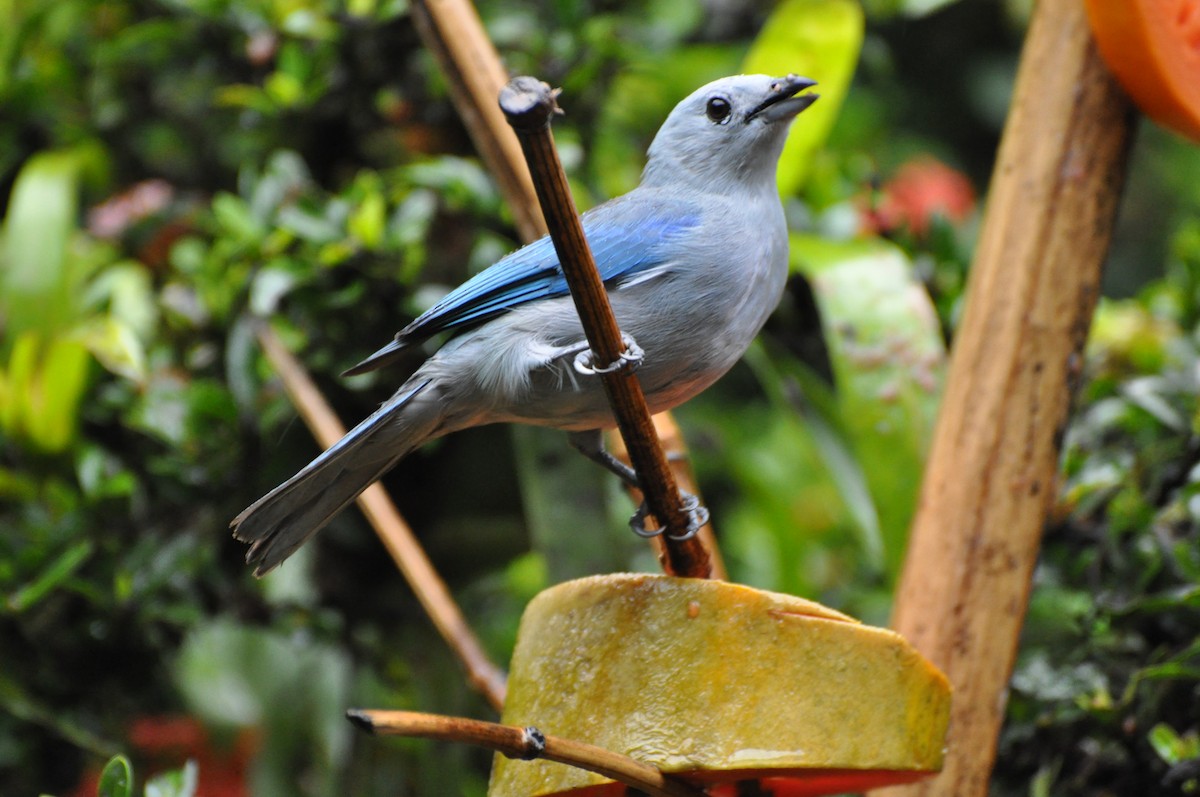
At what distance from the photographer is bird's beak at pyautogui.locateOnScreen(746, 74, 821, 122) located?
4.63 feet

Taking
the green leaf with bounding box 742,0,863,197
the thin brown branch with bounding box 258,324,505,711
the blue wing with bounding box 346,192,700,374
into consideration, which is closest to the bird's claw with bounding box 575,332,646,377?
the blue wing with bounding box 346,192,700,374

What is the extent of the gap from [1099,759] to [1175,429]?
0.59 metres

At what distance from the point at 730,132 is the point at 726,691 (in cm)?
69

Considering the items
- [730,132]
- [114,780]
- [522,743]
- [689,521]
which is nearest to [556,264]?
[730,132]

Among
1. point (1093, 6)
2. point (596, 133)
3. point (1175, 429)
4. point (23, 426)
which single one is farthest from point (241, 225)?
point (1175, 429)

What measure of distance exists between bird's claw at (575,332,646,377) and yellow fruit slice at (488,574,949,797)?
9.7 inches

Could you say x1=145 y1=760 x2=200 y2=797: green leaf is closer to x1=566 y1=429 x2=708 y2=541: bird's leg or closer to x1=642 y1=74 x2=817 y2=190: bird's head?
x1=566 y1=429 x2=708 y2=541: bird's leg

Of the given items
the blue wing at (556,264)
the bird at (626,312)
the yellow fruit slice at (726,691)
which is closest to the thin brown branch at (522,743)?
the yellow fruit slice at (726,691)

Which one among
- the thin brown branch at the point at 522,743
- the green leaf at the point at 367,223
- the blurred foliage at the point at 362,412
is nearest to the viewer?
the thin brown branch at the point at 522,743

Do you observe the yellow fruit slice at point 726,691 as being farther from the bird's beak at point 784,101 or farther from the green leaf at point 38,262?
the green leaf at point 38,262

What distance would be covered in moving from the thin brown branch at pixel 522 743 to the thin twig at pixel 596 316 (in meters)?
0.26

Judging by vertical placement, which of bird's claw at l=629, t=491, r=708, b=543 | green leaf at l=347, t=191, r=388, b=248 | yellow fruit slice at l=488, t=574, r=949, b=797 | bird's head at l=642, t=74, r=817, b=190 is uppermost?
bird's head at l=642, t=74, r=817, b=190

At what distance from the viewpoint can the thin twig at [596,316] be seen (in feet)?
3.15

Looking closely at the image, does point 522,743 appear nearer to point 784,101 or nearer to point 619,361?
point 619,361
